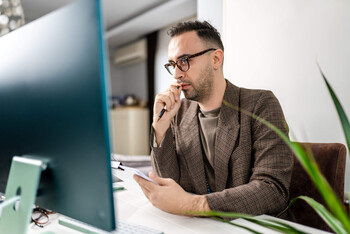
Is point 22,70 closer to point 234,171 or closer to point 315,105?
point 234,171

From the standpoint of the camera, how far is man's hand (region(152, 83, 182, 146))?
122 cm

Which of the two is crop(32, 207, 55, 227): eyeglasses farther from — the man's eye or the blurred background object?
the blurred background object

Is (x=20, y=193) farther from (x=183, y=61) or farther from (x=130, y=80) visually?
(x=130, y=80)

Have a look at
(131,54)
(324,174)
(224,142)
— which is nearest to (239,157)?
(224,142)

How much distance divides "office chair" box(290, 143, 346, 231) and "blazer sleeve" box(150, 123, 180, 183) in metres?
0.49

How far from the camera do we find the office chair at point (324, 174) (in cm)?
96

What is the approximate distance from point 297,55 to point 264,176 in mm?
1044

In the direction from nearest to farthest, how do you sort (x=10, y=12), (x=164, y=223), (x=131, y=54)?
1. (x=164, y=223)
2. (x=10, y=12)
3. (x=131, y=54)

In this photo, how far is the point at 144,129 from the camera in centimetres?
535

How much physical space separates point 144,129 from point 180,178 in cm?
415

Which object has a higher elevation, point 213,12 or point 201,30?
point 213,12

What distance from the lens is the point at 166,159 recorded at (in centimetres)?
117

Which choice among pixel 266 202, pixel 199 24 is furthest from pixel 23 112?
pixel 199 24

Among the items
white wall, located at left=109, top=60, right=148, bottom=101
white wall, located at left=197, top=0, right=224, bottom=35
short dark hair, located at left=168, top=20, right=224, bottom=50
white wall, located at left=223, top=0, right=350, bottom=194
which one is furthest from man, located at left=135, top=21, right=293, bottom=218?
white wall, located at left=109, top=60, right=148, bottom=101
